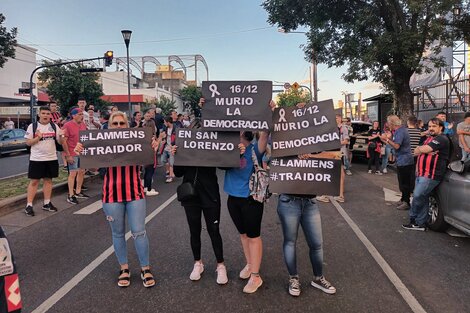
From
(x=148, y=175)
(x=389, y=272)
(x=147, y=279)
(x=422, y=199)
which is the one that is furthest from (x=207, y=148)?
(x=148, y=175)

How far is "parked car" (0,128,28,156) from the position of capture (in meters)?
20.7

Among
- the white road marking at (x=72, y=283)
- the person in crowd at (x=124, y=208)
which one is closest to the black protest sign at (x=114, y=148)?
the person in crowd at (x=124, y=208)

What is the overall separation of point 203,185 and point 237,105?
908mm

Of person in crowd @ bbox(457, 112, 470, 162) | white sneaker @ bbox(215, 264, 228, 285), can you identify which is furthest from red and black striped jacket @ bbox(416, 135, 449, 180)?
white sneaker @ bbox(215, 264, 228, 285)

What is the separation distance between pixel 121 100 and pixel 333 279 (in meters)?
55.2

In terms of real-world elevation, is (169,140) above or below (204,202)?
above

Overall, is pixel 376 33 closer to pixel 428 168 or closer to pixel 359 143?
pixel 359 143

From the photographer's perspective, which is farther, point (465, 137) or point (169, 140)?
point (169, 140)

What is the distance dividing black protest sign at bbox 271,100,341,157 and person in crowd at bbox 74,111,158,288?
4.97ft

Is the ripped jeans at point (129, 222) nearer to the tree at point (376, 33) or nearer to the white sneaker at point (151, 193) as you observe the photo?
the white sneaker at point (151, 193)

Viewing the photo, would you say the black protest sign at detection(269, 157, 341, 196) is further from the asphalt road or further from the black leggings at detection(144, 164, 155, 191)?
the black leggings at detection(144, 164, 155, 191)

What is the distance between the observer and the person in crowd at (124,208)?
12.9 feet

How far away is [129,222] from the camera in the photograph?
402cm

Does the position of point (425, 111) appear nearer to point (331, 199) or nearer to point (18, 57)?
point (331, 199)
